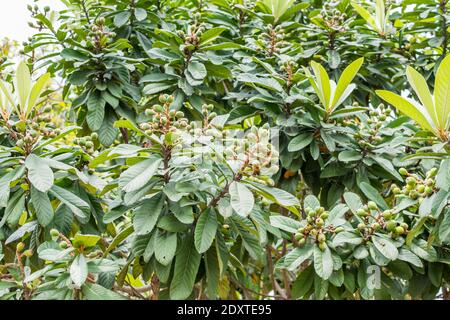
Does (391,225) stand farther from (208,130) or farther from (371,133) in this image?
(208,130)

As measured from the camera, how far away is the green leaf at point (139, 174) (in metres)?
1.88

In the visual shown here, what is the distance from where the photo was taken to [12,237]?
7.34 ft

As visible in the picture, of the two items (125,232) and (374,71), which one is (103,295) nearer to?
(125,232)

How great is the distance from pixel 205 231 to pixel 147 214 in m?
0.22

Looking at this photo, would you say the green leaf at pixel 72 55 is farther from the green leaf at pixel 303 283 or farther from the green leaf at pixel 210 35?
the green leaf at pixel 303 283

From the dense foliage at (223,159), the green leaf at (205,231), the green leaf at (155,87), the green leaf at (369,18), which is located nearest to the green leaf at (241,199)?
the dense foliage at (223,159)

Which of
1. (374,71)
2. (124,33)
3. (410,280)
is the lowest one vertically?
(410,280)

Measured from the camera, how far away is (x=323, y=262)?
6.79 feet

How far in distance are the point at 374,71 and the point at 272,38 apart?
674mm

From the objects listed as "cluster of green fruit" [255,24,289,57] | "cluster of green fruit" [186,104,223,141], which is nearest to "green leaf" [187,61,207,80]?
"cluster of green fruit" [255,24,289,57]

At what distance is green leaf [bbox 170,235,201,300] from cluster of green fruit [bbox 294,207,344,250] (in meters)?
0.38

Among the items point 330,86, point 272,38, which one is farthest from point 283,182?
point 272,38

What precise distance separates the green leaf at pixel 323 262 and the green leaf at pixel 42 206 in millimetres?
972

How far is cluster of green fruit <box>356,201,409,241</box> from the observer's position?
7.00ft
